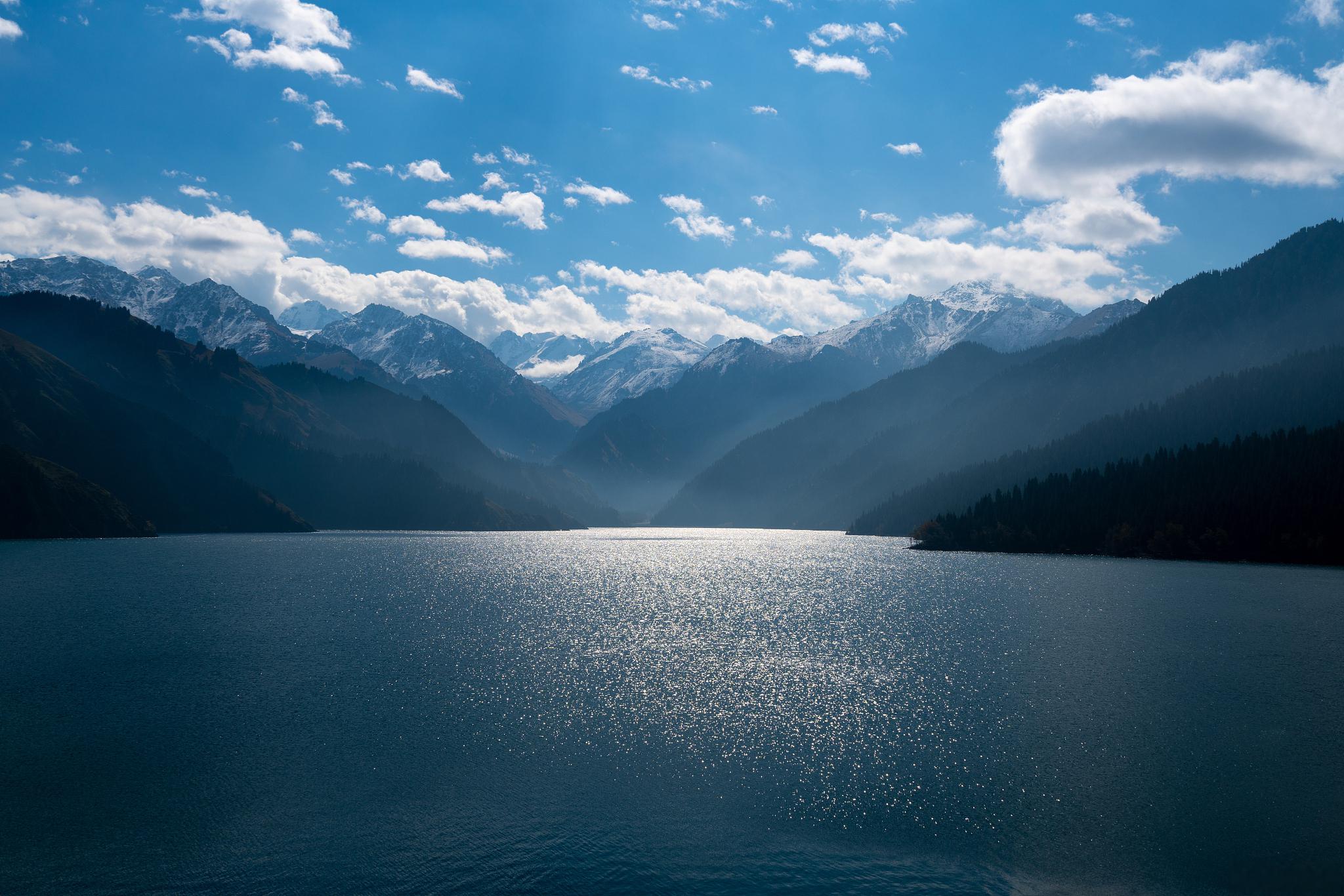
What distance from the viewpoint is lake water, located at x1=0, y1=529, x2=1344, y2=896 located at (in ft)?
112

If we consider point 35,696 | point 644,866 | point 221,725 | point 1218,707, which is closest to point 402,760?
point 221,725

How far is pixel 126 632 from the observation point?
88438mm

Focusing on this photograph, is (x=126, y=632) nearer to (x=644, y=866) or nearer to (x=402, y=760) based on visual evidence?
(x=402, y=760)

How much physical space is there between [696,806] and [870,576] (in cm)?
14097

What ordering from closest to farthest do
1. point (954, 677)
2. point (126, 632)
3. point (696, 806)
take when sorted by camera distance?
point (696, 806) → point (954, 677) → point (126, 632)

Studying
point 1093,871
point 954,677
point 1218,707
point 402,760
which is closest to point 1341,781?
point 1218,707

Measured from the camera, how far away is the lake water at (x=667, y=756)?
34.2 meters

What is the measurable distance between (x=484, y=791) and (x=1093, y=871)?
28645 mm

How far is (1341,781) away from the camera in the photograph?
4422cm

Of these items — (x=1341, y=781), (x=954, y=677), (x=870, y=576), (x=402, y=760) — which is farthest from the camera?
(x=870, y=576)

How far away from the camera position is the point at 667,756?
48375 mm

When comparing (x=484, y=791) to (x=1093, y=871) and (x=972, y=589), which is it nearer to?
(x=1093, y=871)

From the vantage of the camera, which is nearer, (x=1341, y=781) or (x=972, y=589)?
(x=1341, y=781)

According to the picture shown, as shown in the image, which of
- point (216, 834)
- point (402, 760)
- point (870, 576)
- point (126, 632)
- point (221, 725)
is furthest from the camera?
point (870, 576)
